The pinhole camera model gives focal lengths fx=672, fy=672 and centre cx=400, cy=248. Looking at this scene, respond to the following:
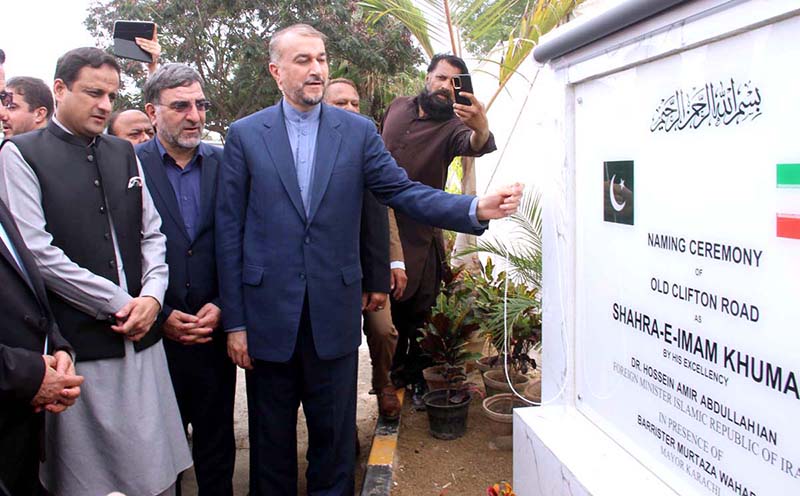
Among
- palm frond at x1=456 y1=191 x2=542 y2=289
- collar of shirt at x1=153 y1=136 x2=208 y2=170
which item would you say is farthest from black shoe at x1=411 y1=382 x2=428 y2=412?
collar of shirt at x1=153 y1=136 x2=208 y2=170

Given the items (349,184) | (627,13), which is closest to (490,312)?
(349,184)

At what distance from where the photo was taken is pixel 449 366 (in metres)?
4.12

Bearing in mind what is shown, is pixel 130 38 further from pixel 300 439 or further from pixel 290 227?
→ pixel 300 439

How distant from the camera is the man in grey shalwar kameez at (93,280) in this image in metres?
2.49

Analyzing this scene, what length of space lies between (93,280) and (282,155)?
2.93ft

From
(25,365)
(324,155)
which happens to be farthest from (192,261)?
(25,365)

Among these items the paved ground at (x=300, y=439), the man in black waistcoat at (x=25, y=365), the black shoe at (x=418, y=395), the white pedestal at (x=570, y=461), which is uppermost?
the man in black waistcoat at (x=25, y=365)

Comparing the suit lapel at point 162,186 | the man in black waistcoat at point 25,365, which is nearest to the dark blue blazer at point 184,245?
the suit lapel at point 162,186

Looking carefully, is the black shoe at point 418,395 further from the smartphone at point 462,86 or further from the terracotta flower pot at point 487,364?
the smartphone at point 462,86

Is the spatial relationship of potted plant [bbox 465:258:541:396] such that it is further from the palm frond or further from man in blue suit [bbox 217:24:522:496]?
man in blue suit [bbox 217:24:522:496]

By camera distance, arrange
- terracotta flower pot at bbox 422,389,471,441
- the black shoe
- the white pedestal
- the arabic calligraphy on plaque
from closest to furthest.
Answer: the arabic calligraphy on plaque, the white pedestal, terracotta flower pot at bbox 422,389,471,441, the black shoe

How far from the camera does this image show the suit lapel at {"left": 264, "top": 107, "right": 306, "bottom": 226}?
281 centimetres

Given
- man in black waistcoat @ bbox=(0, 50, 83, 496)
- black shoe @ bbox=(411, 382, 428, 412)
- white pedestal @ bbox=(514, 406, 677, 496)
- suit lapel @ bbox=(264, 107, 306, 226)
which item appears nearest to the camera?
white pedestal @ bbox=(514, 406, 677, 496)

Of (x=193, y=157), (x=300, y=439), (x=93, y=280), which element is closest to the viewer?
(x=93, y=280)
